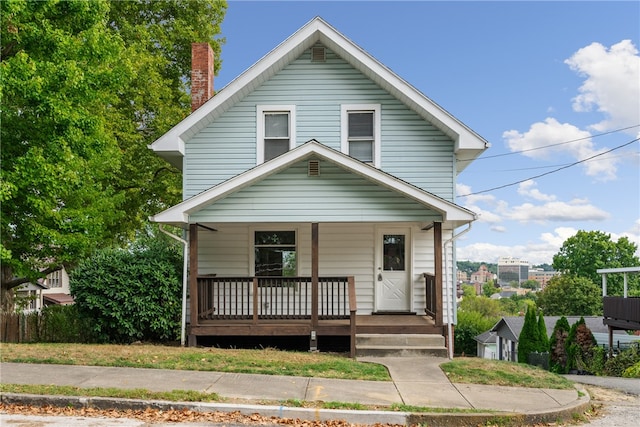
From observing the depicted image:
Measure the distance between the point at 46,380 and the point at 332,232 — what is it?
25.2 ft

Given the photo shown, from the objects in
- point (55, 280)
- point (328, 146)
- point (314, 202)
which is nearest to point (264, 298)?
point (314, 202)

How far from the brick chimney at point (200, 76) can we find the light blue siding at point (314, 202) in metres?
4.18

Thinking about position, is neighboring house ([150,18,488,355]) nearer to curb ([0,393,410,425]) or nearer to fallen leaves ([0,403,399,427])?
curb ([0,393,410,425])

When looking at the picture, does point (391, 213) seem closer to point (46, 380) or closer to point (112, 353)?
point (112, 353)

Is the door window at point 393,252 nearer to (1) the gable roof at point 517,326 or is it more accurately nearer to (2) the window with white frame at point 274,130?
(2) the window with white frame at point 274,130

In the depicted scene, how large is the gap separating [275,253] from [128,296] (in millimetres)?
3805

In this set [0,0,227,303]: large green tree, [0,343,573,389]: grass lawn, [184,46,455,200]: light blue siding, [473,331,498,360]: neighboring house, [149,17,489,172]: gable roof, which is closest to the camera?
[0,343,573,389]: grass lawn

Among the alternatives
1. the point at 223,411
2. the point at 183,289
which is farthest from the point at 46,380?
the point at 183,289

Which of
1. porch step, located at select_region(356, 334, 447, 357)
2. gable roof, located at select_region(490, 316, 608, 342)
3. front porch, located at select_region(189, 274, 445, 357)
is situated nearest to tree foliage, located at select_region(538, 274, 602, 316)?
gable roof, located at select_region(490, 316, 608, 342)

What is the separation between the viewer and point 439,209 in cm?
1177

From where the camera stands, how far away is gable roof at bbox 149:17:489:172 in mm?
13359

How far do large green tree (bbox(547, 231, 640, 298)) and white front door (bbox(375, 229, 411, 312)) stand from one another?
59.5 m

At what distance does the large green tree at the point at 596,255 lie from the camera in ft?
218

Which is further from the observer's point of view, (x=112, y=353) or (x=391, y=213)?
(x=391, y=213)
